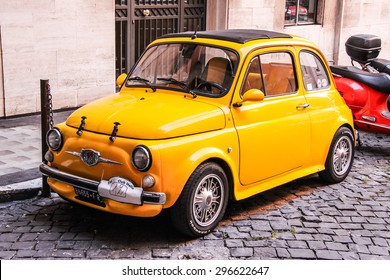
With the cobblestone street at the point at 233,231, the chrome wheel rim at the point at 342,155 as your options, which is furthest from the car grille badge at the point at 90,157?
the chrome wheel rim at the point at 342,155

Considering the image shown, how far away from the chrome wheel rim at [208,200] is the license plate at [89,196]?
81 cm

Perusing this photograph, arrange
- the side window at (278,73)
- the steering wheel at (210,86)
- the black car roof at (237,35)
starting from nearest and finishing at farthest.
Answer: the steering wheel at (210,86) → the black car roof at (237,35) → the side window at (278,73)

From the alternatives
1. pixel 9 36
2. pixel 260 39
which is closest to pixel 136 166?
pixel 260 39

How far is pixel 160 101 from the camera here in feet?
19.5

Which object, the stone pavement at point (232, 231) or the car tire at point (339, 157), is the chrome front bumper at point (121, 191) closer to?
the stone pavement at point (232, 231)

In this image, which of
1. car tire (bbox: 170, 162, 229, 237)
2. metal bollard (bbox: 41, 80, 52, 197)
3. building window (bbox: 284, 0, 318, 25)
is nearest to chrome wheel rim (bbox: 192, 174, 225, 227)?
car tire (bbox: 170, 162, 229, 237)

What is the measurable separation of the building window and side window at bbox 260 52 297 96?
8494 mm

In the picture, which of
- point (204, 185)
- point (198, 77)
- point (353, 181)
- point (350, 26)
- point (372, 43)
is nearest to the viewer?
point (204, 185)

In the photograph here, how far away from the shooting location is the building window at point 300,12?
1509 cm

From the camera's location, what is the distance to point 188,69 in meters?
6.32

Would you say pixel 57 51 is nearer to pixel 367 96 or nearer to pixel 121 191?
pixel 367 96

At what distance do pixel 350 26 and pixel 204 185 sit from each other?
12.3m

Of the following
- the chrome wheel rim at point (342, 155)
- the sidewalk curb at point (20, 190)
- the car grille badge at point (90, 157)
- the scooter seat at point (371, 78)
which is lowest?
the sidewalk curb at point (20, 190)

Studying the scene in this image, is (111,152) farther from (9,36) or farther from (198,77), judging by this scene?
(9,36)
